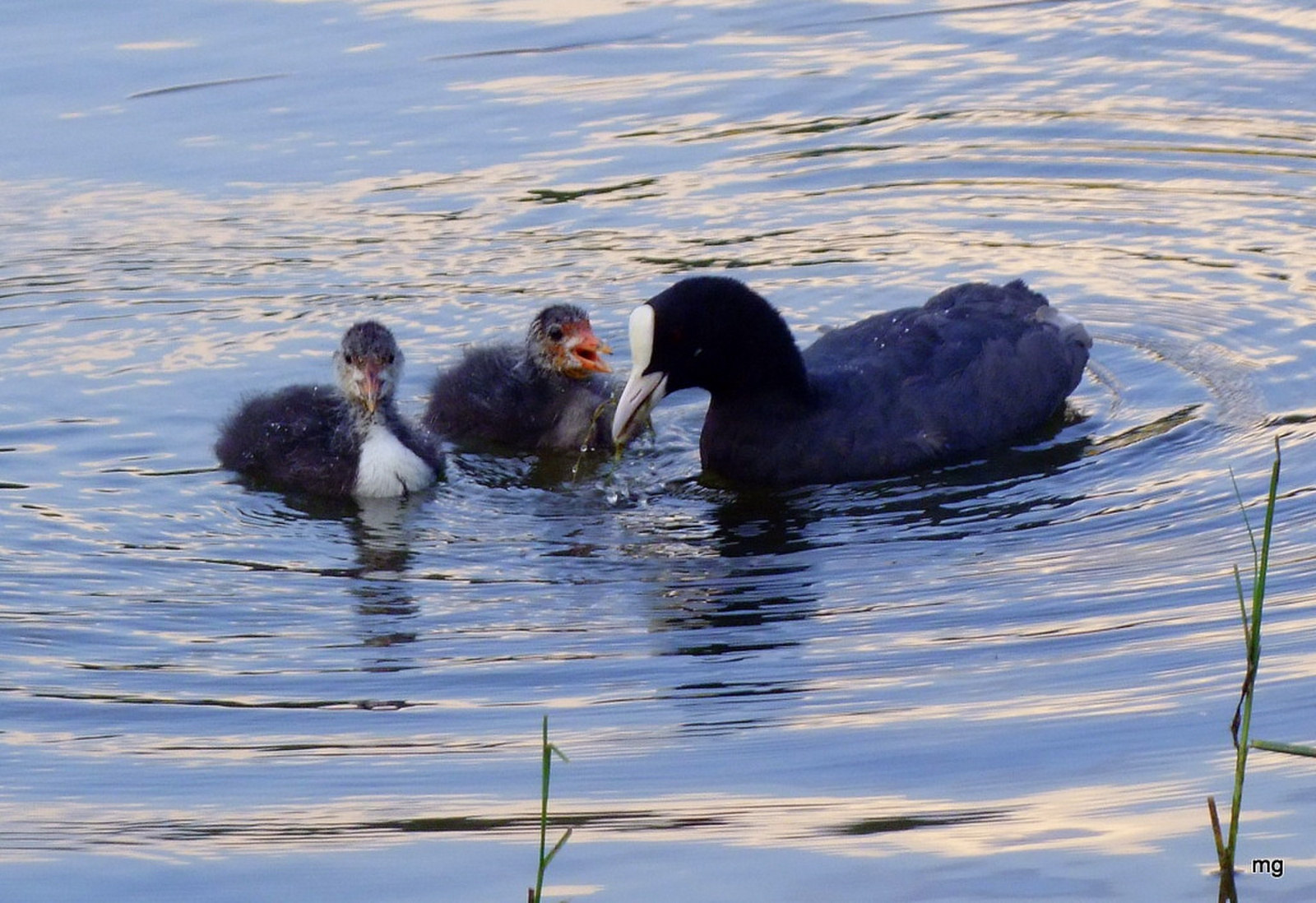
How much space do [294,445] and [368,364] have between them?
16.0 inches

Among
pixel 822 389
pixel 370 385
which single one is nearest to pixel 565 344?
pixel 370 385

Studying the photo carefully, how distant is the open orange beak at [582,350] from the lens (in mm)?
8219

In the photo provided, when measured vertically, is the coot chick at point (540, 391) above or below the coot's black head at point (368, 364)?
below

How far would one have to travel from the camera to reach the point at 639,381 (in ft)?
24.8

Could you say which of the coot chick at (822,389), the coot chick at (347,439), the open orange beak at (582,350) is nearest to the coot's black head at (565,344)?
the open orange beak at (582,350)

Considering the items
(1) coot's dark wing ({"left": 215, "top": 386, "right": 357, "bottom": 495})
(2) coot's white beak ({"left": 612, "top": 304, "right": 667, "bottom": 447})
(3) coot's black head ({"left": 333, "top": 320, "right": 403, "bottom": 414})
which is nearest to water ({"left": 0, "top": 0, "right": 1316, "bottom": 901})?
(1) coot's dark wing ({"left": 215, "top": 386, "right": 357, "bottom": 495})

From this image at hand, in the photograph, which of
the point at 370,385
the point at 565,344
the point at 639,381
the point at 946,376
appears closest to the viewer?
the point at 639,381

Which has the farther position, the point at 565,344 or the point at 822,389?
the point at 565,344

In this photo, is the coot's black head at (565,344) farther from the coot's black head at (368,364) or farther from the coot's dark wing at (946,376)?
the coot's dark wing at (946,376)

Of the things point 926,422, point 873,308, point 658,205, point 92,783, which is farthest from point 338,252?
point 92,783

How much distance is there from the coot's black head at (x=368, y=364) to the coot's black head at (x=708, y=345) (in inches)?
34.4

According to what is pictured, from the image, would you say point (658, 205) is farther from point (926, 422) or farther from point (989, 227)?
point (926, 422)

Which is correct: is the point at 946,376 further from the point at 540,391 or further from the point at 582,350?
the point at 540,391

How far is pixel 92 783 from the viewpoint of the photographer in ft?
17.0
